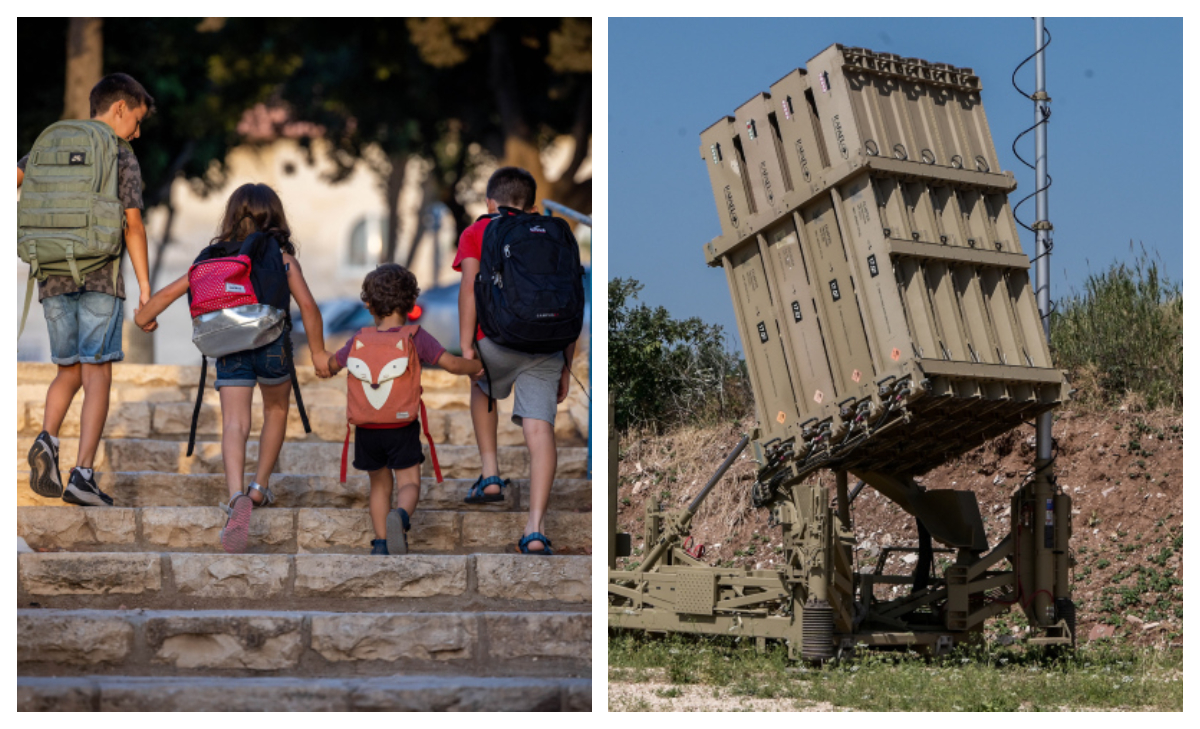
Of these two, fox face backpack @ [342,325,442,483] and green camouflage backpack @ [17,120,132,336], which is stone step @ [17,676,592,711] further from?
green camouflage backpack @ [17,120,132,336]

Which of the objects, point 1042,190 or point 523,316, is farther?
point 1042,190

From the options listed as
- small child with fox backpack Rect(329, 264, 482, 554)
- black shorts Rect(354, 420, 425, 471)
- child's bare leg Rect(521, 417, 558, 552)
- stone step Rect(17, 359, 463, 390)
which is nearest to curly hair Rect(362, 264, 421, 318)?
small child with fox backpack Rect(329, 264, 482, 554)

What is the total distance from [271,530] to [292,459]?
1241 millimetres

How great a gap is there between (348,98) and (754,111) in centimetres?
1019

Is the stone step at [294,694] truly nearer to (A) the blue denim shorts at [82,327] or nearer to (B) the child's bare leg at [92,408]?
(B) the child's bare leg at [92,408]

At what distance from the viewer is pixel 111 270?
18.6 feet

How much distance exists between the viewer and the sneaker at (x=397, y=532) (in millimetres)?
5570

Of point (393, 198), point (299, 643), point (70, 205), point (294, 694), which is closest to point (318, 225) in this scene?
point (393, 198)

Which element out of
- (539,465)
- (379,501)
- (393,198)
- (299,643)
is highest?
(393,198)

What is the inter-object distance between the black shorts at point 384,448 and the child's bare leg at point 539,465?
53 cm

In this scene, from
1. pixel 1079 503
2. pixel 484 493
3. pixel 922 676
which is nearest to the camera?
pixel 484 493

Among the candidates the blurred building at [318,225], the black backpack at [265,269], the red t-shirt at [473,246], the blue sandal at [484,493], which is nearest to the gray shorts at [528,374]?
the red t-shirt at [473,246]

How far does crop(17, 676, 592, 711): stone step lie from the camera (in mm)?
4371

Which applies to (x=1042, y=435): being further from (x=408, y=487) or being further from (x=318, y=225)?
(x=318, y=225)
